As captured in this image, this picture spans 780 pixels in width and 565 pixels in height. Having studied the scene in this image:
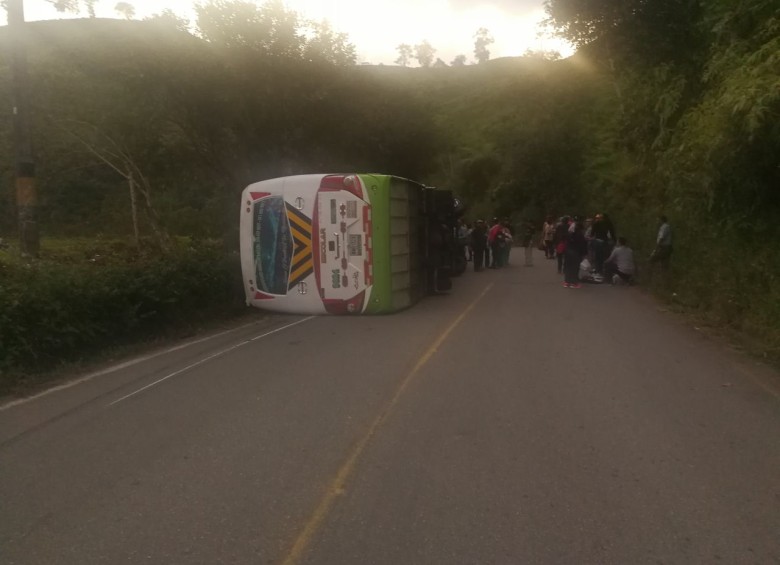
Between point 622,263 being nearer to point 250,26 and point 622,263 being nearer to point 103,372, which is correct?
point 250,26

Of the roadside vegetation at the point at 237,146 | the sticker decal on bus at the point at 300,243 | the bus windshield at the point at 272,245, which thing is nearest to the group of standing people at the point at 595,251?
the roadside vegetation at the point at 237,146

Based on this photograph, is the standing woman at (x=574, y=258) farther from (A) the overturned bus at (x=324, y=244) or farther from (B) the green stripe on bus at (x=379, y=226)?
(B) the green stripe on bus at (x=379, y=226)

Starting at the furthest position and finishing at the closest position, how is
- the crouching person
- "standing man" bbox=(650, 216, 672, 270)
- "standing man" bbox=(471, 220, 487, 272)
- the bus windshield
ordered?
"standing man" bbox=(471, 220, 487, 272) → the crouching person → "standing man" bbox=(650, 216, 672, 270) → the bus windshield

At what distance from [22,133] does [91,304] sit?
3975 millimetres

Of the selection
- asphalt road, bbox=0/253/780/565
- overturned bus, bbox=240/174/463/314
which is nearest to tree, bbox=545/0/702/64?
overturned bus, bbox=240/174/463/314

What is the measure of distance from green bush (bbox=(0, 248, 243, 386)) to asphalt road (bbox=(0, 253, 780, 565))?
36.8 inches

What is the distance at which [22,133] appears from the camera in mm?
13789

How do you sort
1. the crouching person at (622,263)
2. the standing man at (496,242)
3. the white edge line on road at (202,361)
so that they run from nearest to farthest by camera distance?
the white edge line on road at (202,361)
the crouching person at (622,263)
the standing man at (496,242)

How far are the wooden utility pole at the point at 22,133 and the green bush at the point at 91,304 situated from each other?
156 centimetres

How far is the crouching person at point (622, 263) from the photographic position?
22000 millimetres

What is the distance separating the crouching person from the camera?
2200 centimetres

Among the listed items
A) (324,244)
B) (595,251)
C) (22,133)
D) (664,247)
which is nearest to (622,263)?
(595,251)

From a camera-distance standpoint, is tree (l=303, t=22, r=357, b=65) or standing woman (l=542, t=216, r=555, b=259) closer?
tree (l=303, t=22, r=357, b=65)

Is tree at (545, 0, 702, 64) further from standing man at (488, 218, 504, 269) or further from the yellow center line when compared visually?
the yellow center line
